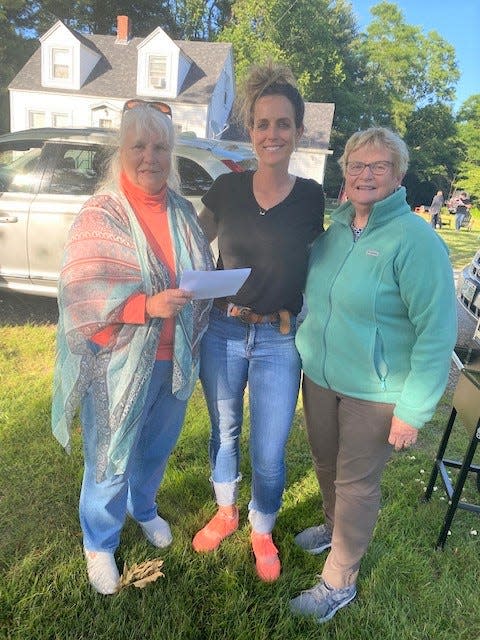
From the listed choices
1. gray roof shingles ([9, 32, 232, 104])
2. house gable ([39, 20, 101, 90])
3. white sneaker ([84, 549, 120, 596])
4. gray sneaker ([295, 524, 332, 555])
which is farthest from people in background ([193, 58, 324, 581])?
house gable ([39, 20, 101, 90])

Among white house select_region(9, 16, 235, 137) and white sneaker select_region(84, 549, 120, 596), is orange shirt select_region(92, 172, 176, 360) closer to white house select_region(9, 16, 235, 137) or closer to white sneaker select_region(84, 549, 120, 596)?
white sneaker select_region(84, 549, 120, 596)

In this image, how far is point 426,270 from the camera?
1.72 metres

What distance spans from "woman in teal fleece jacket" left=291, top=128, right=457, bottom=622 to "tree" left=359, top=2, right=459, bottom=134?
46997mm

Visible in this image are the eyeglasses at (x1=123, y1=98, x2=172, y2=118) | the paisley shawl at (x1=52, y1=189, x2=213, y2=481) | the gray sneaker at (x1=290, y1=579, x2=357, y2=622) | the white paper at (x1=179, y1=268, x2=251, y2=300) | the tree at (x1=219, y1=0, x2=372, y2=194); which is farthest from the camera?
the tree at (x1=219, y1=0, x2=372, y2=194)

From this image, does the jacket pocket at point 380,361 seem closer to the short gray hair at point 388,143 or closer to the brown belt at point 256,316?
the brown belt at point 256,316

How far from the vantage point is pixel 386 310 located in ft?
5.99

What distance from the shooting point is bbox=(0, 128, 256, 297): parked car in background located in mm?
4906

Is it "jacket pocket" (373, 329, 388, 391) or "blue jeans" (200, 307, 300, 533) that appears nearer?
"jacket pocket" (373, 329, 388, 391)

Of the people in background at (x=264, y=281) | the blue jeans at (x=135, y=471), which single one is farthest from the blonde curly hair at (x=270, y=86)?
the blue jeans at (x=135, y=471)

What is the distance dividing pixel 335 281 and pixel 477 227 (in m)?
29.1

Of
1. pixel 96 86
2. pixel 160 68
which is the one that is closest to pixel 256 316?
pixel 160 68

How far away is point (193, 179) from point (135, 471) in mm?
3281

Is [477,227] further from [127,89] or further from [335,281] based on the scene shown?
[335,281]

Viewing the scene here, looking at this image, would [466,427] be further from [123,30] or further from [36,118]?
[123,30]
